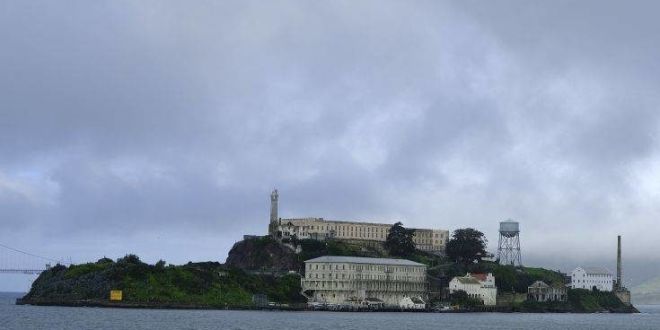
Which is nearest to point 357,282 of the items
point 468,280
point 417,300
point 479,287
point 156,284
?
point 417,300

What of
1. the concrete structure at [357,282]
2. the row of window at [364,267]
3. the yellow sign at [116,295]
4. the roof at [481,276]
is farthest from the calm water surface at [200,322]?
the roof at [481,276]

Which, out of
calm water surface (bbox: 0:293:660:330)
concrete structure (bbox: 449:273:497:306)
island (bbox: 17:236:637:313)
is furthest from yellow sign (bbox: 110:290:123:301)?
concrete structure (bbox: 449:273:497:306)

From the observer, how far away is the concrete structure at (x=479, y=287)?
191 metres

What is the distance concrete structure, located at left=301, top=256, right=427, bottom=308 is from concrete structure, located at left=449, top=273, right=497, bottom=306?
943 centimetres

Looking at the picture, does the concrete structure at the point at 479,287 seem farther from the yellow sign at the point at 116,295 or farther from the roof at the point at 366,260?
the yellow sign at the point at 116,295

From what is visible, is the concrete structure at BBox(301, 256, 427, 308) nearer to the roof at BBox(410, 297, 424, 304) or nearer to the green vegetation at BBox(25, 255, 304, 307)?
the roof at BBox(410, 297, 424, 304)

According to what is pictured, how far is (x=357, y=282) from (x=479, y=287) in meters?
26.8

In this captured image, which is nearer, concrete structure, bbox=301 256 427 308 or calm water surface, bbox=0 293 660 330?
calm water surface, bbox=0 293 660 330

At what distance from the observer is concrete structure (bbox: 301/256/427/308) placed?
179m

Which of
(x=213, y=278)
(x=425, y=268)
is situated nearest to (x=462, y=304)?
(x=425, y=268)

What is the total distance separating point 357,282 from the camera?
181625 mm

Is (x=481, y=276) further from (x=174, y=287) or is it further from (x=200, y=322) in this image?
(x=200, y=322)

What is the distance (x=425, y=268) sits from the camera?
195 metres

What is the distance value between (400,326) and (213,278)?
167ft
